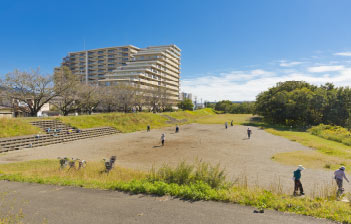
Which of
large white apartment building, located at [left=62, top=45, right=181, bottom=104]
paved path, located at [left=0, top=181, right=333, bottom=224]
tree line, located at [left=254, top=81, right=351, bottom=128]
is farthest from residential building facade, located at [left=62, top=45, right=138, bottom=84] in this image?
paved path, located at [left=0, top=181, right=333, bottom=224]

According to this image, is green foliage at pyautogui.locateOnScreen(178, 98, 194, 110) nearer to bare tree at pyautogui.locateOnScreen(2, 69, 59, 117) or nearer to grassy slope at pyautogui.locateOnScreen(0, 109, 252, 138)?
grassy slope at pyautogui.locateOnScreen(0, 109, 252, 138)

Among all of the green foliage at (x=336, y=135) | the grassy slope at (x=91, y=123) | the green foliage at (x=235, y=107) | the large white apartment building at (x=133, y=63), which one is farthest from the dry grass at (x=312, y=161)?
the green foliage at (x=235, y=107)

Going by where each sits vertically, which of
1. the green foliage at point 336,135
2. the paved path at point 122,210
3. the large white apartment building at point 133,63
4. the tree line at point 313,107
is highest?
the large white apartment building at point 133,63

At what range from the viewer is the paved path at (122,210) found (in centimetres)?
467

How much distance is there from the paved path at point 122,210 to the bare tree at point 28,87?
26.1 m

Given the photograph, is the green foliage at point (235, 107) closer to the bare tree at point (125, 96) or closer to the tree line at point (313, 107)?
the tree line at point (313, 107)

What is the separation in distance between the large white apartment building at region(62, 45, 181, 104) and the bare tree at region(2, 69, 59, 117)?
156 ft

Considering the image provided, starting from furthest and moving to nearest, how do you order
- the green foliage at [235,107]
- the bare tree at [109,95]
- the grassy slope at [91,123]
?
the green foliage at [235,107] < the bare tree at [109,95] < the grassy slope at [91,123]

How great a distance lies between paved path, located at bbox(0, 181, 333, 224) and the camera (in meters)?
4.67

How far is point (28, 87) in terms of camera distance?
26.3 meters

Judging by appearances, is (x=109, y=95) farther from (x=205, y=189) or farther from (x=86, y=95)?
(x=205, y=189)

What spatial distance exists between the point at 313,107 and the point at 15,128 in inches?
2091

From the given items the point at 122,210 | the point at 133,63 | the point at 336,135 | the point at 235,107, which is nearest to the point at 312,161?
the point at 122,210

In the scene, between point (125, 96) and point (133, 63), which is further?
point (133, 63)
